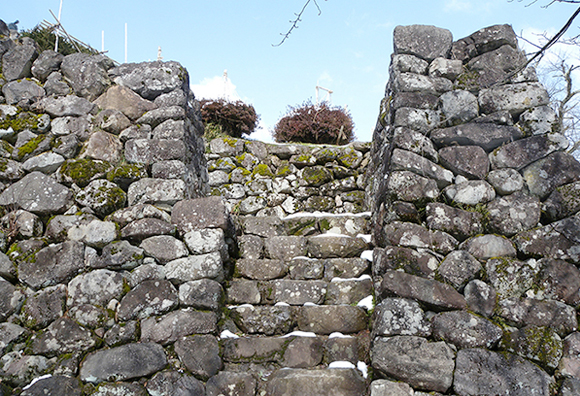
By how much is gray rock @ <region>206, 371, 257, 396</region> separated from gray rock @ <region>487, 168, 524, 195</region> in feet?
8.24

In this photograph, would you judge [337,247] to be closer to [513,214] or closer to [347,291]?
[347,291]

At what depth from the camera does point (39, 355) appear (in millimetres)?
3045

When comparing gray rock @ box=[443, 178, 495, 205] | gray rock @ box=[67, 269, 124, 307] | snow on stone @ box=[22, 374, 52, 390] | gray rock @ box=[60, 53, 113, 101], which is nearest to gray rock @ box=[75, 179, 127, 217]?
gray rock @ box=[67, 269, 124, 307]

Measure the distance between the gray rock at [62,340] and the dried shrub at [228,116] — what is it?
450cm

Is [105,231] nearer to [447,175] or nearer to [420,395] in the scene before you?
[420,395]

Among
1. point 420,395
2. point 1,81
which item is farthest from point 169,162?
point 420,395

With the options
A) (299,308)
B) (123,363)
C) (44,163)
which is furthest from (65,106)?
(299,308)

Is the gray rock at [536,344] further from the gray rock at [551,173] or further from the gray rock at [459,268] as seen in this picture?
the gray rock at [551,173]

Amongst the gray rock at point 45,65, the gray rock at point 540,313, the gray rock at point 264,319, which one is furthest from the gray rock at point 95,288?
the gray rock at point 540,313

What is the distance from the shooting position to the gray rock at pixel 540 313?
2971 mm

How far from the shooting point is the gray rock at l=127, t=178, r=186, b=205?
3.76m

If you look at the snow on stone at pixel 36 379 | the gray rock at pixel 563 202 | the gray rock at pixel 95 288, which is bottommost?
the snow on stone at pixel 36 379

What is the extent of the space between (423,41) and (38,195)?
3.89m

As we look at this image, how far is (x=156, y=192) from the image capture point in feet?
12.4
